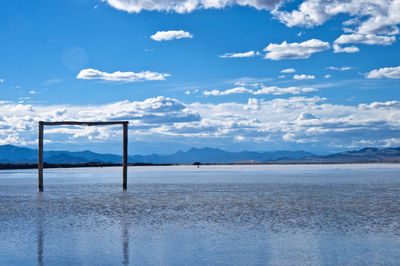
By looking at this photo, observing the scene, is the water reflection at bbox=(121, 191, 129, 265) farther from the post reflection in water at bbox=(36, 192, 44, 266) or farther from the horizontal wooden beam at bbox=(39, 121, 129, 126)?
the horizontal wooden beam at bbox=(39, 121, 129, 126)

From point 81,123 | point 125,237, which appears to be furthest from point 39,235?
point 81,123

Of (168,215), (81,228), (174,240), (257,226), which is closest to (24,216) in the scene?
(81,228)

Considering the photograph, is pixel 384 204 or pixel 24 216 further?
pixel 384 204

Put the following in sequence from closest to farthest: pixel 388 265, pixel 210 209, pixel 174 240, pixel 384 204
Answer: pixel 388 265
pixel 174 240
pixel 210 209
pixel 384 204

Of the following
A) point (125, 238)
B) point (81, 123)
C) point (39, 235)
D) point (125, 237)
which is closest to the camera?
point (125, 238)

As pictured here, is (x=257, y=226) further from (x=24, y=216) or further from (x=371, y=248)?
(x=24, y=216)

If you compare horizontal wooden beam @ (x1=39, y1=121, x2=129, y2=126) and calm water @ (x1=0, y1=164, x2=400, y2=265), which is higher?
horizontal wooden beam @ (x1=39, y1=121, x2=129, y2=126)

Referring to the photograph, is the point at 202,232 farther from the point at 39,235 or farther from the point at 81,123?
the point at 81,123

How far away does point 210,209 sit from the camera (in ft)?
70.3

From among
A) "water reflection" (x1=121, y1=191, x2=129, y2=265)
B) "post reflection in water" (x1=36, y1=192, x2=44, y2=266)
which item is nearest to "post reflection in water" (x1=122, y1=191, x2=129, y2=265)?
"water reflection" (x1=121, y1=191, x2=129, y2=265)

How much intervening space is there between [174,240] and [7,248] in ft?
15.4

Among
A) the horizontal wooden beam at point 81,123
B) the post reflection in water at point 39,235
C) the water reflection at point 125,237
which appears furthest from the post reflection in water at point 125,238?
the horizontal wooden beam at point 81,123

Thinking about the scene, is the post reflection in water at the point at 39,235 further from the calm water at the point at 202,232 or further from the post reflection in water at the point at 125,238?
the post reflection in water at the point at 125,238

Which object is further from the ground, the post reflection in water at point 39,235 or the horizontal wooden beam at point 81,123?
the horizontal wooden beam at point 81,123
